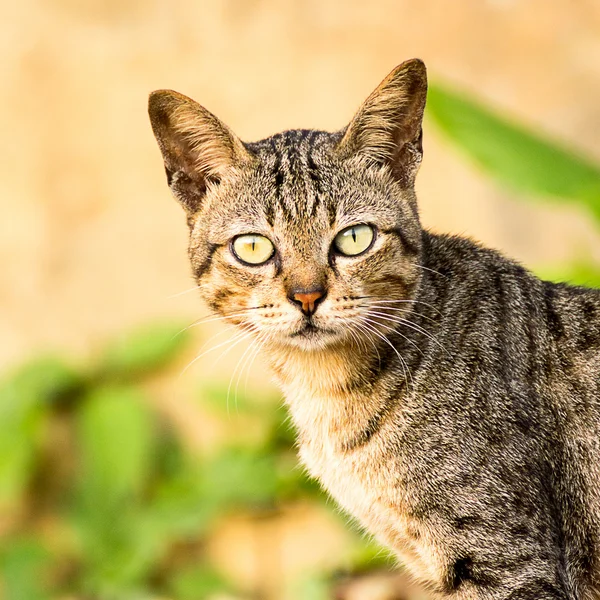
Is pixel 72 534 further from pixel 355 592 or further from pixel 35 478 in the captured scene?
pixel 355 592

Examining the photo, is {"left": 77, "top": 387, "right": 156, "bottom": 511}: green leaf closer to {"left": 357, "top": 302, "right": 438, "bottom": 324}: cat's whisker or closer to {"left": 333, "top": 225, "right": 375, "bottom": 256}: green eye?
{"left": 357, "top": 302, "right": 438, "bottom": 324}: cat's whisker

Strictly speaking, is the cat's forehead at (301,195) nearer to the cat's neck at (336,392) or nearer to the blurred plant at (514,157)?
the cat's neck at (336,392)

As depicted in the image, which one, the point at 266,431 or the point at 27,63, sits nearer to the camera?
the point at 266,431

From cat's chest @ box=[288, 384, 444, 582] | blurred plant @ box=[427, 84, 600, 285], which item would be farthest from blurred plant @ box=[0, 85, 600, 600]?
cat's chest @ box=[288, 384, 444, 582]

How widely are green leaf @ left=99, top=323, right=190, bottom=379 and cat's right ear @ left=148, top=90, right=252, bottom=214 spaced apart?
3.01 metres

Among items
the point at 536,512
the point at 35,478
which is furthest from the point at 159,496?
the point at 536,512

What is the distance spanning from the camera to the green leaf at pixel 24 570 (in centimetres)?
554

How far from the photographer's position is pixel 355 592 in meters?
4.24

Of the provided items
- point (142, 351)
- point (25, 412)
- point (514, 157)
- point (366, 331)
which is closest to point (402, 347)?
point (366, 331)

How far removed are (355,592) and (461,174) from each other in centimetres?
356

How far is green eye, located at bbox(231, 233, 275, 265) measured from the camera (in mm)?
2975

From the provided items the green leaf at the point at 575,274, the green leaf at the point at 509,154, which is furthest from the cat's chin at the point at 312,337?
the green leaf at the point at 575,274

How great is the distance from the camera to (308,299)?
9.25 feet

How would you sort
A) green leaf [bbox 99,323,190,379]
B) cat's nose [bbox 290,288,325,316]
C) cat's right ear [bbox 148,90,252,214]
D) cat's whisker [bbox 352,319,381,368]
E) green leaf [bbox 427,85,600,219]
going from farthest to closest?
green leaf [bbox 99,323,190,379]
green leaf [bbox 427,85,600,219]
cat's right ear [bbox 148,90,252,214]
cat's whisker [bbox 352,319,381,368]
cat's nose [bbox 290,288,325,316]
